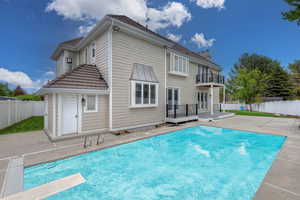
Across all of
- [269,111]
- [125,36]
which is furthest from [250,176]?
[269,111]

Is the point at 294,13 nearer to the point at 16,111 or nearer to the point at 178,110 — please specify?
the point at 178,110

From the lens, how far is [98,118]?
758 centimetres

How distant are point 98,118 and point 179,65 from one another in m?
8.31

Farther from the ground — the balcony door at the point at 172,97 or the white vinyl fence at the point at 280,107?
the balcony door at the point at 172,97

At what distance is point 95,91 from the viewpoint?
7.11m

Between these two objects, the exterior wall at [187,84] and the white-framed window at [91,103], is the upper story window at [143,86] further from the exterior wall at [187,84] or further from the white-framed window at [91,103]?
the exterior wall at [187,84]

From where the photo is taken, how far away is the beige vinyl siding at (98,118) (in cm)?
717

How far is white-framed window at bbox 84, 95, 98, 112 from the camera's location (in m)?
7.21

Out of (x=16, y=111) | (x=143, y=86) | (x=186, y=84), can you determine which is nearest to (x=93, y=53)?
(x=143, y=86)

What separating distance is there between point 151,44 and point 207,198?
9.16 metres

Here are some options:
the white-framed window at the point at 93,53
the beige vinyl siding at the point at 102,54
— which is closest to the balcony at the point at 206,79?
the beige vinyl siding at the point at 102,54

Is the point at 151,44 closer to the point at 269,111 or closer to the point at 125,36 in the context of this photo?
the point at 125,36

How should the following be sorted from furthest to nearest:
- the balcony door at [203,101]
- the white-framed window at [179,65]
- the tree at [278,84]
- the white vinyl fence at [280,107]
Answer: the tree at [278,84] → the white vinyl fence at [280,107] → the balcony door at [203,101] → the white-framed window at [179,65]

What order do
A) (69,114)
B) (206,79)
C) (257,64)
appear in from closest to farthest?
(69,114) < (206,79) < (257,64)
